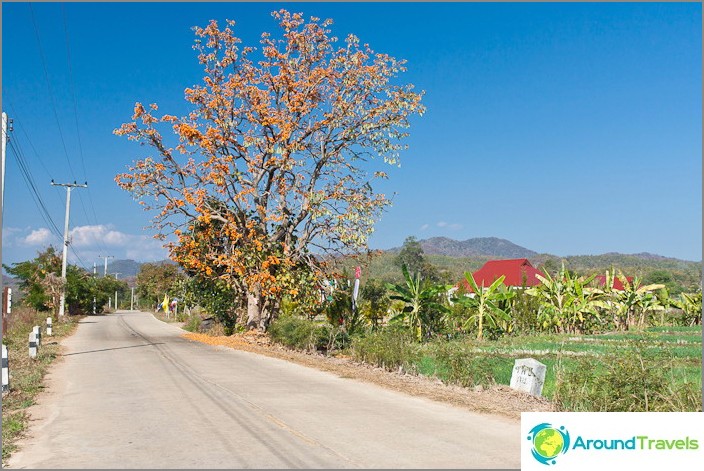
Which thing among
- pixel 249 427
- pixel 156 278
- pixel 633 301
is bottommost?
pixel 249 427

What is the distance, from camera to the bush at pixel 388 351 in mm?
16453

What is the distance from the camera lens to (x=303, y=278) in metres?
26.5

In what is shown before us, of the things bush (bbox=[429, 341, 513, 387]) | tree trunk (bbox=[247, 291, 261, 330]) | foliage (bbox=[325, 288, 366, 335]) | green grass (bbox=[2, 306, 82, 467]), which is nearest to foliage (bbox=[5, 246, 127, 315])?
green grass (bbox=[2, 306, 82, 467])

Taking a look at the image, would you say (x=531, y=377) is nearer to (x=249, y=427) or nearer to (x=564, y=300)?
(x=249, y=427)

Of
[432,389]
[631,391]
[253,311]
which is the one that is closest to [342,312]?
[253,311]

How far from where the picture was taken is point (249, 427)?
9664mm

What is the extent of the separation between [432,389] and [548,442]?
680 cm

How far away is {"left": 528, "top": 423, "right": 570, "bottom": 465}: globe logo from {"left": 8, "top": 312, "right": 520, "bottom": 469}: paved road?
0.83 m

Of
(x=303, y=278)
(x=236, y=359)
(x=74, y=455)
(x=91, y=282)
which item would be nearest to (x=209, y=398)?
(x=74, y=455)

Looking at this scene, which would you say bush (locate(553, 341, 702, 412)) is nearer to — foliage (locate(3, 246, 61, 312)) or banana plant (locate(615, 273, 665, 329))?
banana plant (locate(615, 273, 665, 329))

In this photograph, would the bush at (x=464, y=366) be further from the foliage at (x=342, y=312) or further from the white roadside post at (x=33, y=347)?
the white roadside post at (x=33, y=347)

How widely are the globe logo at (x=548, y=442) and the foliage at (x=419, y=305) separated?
59.9ft

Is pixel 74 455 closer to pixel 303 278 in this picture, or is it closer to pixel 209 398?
pixel 209 398

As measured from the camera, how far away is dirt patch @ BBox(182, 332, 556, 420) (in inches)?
446
